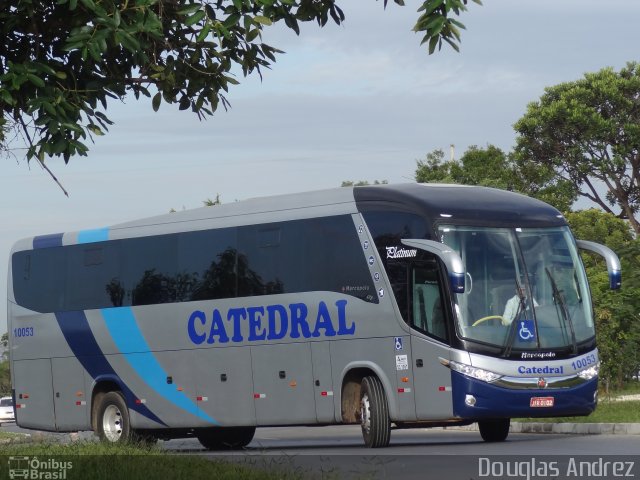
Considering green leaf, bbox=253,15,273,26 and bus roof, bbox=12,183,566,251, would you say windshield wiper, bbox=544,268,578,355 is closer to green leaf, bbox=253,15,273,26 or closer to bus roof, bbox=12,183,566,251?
bus roof, bbox=12,183,566,251

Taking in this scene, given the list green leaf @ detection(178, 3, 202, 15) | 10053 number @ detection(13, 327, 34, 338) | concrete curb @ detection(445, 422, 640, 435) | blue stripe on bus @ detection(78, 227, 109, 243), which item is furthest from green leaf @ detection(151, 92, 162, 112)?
10053 number @ detection(13, 327, 34, 338)

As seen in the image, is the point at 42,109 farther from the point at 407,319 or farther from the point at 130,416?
the point at 130,416

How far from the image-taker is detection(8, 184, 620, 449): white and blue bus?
18484mm

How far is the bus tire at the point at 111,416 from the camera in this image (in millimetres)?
23062

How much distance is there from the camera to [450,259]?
1791cm

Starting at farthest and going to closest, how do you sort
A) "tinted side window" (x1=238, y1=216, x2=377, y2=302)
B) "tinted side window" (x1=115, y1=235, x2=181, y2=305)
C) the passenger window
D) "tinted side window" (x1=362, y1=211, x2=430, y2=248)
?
"tinted side window" (x1=115, y1=235, x2=181, y2=305)
"tinted side window" (x1=238, y1=216, x2=377, y2=302)
"tinted side window" (x1=362, y1=211, x2=430, y2=248)
the passenger window

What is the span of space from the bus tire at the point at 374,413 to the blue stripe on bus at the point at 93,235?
21.0 feet

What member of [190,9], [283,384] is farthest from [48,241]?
[190,9]

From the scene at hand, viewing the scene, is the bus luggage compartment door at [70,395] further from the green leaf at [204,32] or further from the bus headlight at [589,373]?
the green leaf at [204,32]

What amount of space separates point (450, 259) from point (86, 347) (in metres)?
8.25

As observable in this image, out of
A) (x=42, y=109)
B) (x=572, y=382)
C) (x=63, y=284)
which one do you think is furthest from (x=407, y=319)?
(x=42, y=109)

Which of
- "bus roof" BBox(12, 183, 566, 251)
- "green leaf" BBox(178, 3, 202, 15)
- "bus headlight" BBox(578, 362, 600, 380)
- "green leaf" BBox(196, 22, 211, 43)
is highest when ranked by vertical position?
"green leaf" BBox(178, 3, 202, 15)

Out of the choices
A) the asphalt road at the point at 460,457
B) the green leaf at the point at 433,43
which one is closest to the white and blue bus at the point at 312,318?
the asphalt road at the point at 460,457

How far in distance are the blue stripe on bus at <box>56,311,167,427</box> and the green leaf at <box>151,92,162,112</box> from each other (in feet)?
38.5
